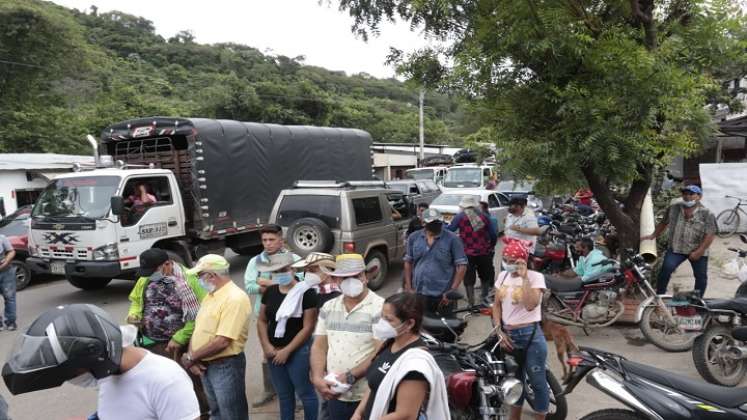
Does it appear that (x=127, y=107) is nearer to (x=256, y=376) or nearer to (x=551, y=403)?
(x=256, y=376)

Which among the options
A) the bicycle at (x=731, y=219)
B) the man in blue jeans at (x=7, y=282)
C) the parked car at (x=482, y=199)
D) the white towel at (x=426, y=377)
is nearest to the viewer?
the white towel at (x=426, y=377)

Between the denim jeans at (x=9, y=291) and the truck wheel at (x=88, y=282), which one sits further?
the truck wheel at (x=88, y=282)

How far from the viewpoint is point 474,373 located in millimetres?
2855

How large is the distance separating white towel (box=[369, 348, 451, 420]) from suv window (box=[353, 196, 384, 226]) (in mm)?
5509

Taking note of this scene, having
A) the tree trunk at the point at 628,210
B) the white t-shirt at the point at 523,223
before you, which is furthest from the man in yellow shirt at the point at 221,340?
the white t-shirt at the point at 523,223

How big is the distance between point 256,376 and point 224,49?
212 feet

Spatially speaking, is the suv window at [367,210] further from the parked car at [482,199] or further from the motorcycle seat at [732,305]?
the motorcycle seat at [732,305]

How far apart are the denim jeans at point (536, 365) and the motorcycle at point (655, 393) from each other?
13.5 inches

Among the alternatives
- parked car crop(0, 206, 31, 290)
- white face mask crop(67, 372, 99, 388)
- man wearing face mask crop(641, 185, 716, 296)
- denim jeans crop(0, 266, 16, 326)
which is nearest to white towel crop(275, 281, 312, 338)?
white face mask crop(67, 372, 99, 388)

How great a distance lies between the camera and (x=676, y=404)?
2.66 meters

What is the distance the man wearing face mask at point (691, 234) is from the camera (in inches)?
220

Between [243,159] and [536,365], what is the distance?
790 centimetres

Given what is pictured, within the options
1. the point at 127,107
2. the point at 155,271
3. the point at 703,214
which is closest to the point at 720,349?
the point at 703,214

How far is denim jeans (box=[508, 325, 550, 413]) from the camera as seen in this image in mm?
3311
